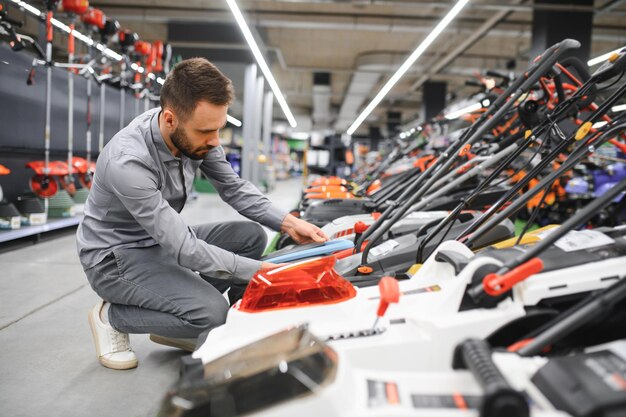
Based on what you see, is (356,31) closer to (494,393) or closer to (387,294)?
(387,294)

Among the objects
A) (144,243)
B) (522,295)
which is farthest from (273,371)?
(144,243)

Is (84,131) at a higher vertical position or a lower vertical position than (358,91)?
lower

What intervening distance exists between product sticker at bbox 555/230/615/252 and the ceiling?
20.3 feet

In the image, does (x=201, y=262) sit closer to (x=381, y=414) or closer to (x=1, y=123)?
(x=381, y=414)

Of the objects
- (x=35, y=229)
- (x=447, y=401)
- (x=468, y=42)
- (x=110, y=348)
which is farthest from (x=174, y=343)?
(x=468, y=42)

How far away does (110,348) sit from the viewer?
1.73 m

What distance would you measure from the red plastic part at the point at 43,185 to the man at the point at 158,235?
333 cm

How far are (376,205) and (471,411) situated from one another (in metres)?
2.90

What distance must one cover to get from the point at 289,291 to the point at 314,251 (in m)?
0.56

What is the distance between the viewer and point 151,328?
167 centimetres

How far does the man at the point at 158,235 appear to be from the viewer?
5.08 ft

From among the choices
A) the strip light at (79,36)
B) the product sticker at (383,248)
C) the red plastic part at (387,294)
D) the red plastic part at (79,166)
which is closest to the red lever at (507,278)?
the red plastic part at (387,294)

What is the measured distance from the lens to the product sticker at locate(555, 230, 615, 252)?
4.55ft

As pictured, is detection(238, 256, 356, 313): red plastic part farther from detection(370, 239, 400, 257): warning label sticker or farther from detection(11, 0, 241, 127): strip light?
detection(11, 0, 241, 127): strip light
